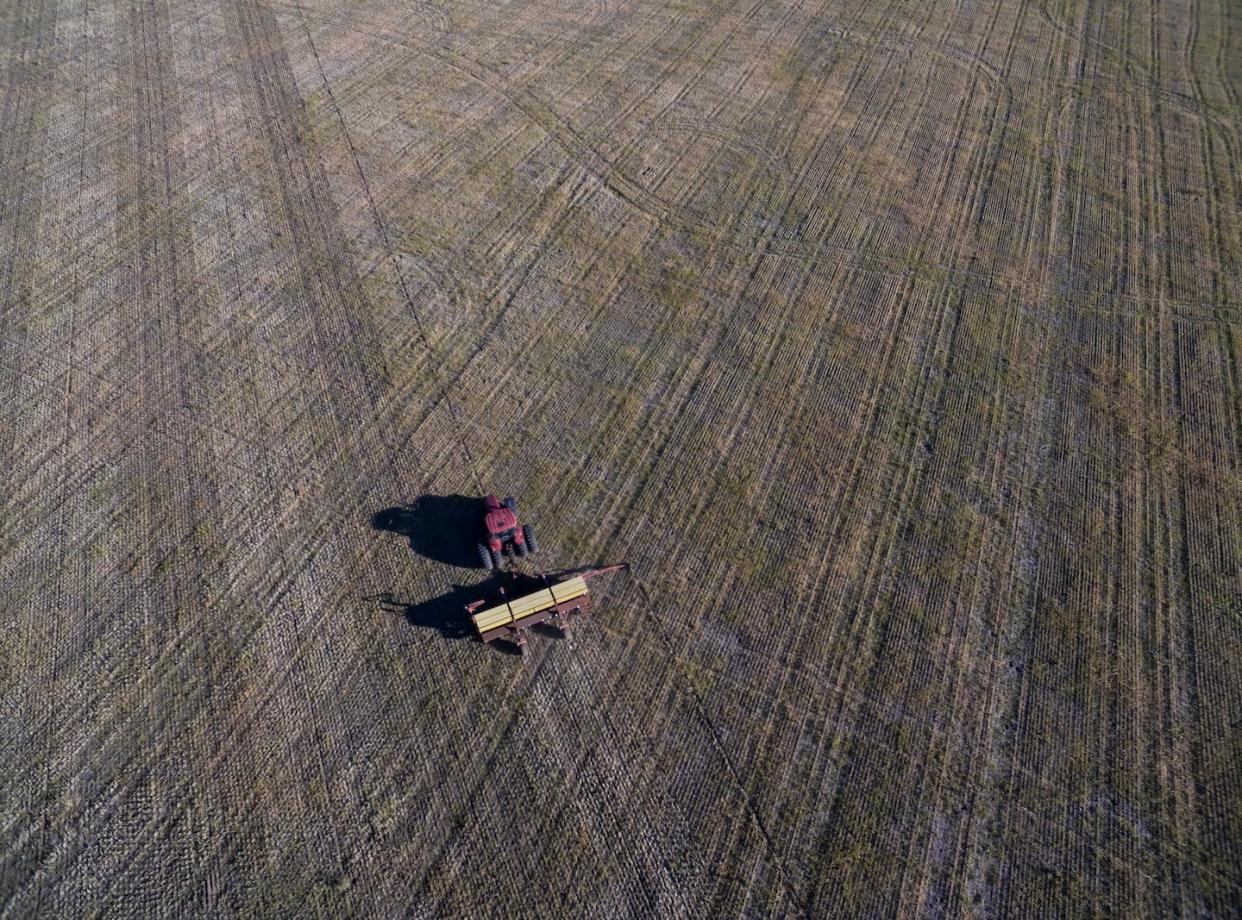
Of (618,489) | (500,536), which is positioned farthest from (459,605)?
(618,489)

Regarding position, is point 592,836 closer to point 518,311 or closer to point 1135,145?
point 518,311

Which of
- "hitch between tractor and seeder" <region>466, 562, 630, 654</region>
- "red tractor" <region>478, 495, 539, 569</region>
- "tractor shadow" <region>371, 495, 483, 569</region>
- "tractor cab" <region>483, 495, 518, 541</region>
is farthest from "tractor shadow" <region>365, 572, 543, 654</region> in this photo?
"tractor cab" <region>483, 495, 518, 541</region>

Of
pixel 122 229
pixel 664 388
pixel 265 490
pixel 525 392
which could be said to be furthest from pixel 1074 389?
pixel 122 229

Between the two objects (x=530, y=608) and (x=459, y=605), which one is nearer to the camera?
(x=530, y=608)

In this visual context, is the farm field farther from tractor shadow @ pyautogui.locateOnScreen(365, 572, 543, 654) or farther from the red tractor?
the red tractor

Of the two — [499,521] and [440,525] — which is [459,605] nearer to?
[499,521]

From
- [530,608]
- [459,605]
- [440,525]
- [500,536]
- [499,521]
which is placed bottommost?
[459,605]

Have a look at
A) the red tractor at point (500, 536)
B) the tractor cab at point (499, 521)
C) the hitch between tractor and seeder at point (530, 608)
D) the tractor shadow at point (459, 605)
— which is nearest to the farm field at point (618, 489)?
the tractor shadow at point (459, 605)
